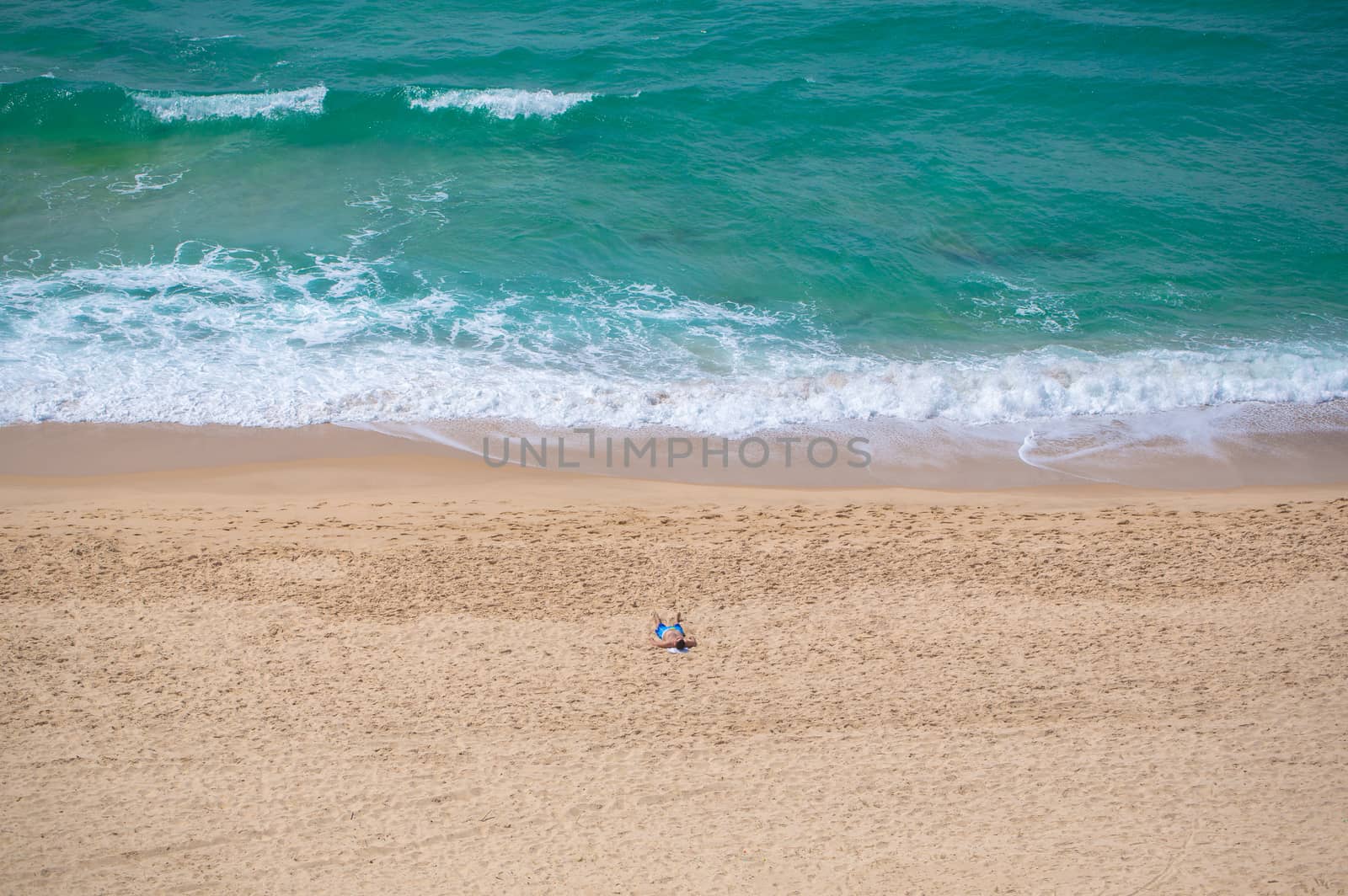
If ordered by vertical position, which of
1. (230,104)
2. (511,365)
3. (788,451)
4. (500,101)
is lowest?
(788,451)

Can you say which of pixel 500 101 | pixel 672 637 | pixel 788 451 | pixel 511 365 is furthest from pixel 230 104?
pixel 672 637

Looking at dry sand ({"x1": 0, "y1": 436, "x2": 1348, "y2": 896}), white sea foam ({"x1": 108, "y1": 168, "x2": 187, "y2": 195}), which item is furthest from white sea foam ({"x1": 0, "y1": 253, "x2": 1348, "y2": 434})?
white sea foam ({"x1": 108, "y1": 168, "x2": 187, "y2": 195})

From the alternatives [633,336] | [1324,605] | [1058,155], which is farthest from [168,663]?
[1058,155]

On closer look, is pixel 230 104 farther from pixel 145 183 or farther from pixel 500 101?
pixel 500 101

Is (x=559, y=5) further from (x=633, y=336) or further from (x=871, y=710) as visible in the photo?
(x=871, y=710)

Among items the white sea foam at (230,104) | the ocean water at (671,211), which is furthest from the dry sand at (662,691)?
the white sea foam at (230,104)

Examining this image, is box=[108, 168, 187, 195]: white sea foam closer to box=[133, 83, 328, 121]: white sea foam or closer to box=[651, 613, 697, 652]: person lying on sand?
box=[133, 83, 328, 121]: white sea foam
